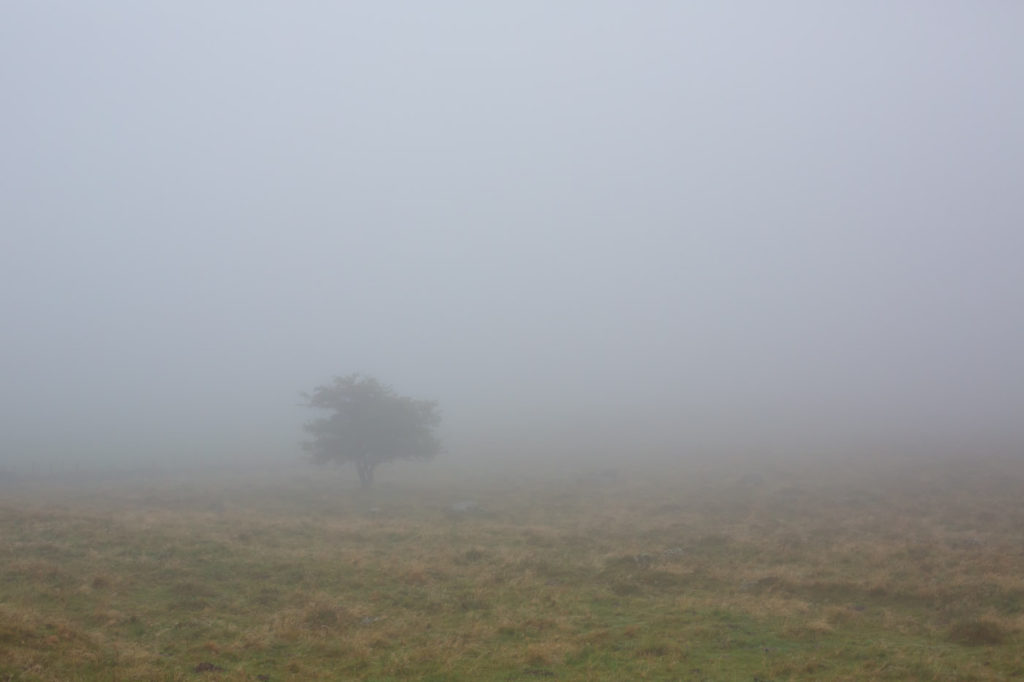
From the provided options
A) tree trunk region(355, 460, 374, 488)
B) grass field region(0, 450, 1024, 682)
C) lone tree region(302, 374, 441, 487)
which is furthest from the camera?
lone tree region(302, 374, 441, 487)

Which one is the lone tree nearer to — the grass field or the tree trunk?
the tree trunk

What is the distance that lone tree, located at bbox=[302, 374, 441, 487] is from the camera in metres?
50.5

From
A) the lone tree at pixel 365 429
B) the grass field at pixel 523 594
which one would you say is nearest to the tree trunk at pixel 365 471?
the lone tree at pixel 365 429

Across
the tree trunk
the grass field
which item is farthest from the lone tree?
the grass field

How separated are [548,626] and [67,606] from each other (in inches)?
481

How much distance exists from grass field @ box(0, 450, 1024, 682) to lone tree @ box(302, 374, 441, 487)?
14.2 m

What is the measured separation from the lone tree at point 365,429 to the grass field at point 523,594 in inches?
558

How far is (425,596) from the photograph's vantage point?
17.9 metres

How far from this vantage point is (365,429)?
50.5 metres

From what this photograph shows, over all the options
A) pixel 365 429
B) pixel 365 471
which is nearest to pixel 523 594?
pixel 365 429

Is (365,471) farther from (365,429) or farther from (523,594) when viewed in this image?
(523,594)

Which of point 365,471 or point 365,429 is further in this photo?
point 365,471

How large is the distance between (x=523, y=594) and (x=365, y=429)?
34774mm

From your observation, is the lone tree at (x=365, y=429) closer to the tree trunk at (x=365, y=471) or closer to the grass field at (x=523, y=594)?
the tree trunk at (x=365, y=471)
